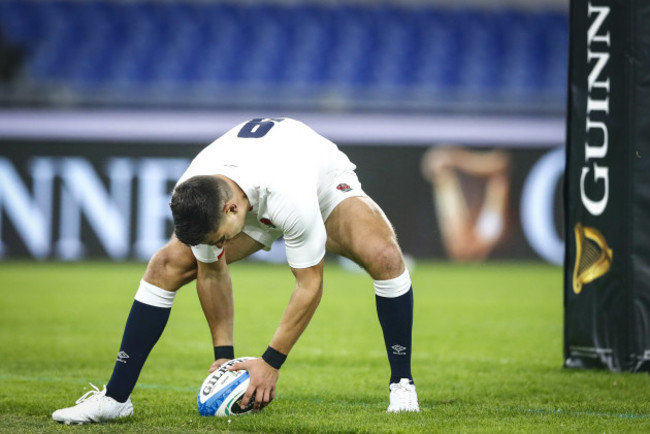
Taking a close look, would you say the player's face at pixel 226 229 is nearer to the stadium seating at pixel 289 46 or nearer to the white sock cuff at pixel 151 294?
the white sock cuff at pixel 151 294

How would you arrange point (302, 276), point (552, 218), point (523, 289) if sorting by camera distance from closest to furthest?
point (302, 276)
point (523, 289)
point (552, 218)

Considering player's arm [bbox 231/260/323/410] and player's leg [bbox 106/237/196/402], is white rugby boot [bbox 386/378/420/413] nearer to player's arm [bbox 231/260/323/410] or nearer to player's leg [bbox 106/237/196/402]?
player's arm [bbox 231/260/323/410]

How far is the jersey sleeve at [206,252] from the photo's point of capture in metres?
4.44

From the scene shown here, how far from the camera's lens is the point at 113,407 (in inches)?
175

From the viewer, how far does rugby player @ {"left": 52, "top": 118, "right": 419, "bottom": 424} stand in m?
4.14

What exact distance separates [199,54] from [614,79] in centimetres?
1713

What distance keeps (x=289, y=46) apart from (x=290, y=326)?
18.8 m

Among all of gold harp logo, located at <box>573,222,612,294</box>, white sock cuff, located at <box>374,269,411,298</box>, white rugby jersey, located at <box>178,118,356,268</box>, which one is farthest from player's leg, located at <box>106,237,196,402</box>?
gold harp logo, located at <box>573,222,612,294</box>

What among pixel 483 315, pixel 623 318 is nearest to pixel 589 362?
pixel 623 318

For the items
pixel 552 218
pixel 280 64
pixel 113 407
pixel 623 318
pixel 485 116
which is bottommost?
pixel 113 407

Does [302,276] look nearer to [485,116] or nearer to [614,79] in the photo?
[614,79]

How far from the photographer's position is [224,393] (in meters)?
4.47

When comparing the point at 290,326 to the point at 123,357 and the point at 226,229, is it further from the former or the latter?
the point at 123,357

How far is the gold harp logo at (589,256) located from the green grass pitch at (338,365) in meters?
0.60
